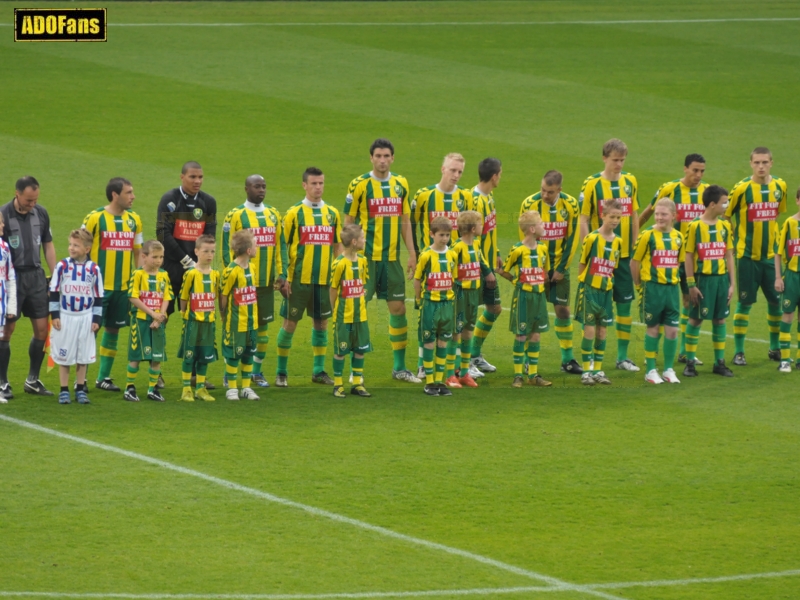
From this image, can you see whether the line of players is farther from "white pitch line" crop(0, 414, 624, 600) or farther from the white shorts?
"white pitch line" crop(0, 414, 624, 600)

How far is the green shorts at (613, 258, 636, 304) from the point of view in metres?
13.3

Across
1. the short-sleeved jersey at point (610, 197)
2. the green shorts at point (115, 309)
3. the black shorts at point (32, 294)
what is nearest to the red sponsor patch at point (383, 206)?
the short-sleeved jersey at point (610, 197)

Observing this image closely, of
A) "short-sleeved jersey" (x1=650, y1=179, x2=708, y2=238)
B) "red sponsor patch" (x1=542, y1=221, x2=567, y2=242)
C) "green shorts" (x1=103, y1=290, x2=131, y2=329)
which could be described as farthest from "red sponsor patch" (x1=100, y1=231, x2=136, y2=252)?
"short-sleeved jersey" (x1=650, y1=179, x2=708, y2=238)

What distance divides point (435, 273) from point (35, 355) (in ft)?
12.0

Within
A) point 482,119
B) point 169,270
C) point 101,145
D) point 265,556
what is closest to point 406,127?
point 482,119

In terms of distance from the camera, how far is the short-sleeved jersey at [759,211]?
537 inches

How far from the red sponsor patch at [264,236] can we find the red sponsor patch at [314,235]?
1.04 feet

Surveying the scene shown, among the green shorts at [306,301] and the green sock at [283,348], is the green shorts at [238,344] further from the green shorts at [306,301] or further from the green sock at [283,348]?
the green shorts at [306,301]

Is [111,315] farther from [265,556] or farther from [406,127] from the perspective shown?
[406,127]

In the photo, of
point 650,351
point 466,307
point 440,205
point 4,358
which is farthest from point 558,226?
point 4,358

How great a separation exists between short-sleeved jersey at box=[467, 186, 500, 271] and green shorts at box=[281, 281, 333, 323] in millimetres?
1612

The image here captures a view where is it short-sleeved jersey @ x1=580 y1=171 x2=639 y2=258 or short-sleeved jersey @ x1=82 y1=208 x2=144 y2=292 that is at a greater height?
short-sleeved jersey @ x1=580 y1=171 x2=639 y2=258

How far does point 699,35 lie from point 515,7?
452 cm

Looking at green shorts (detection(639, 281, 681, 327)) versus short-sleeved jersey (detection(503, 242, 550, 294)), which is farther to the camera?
green shorts (detection(639, 281, 681, 327))
